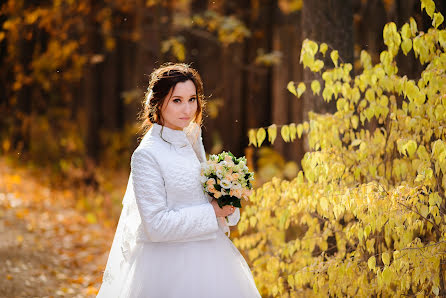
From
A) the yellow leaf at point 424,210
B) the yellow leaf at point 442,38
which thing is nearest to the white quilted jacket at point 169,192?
the yellow leaf at point 424,210

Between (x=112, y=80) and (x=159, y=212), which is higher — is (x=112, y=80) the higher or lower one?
the higher one

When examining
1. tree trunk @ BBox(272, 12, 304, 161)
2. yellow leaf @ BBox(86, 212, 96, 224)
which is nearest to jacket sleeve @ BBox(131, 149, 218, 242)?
yellow leaf @ BBox(86, 212, 96, 224)

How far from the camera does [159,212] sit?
2.58m

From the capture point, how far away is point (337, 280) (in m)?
3.52

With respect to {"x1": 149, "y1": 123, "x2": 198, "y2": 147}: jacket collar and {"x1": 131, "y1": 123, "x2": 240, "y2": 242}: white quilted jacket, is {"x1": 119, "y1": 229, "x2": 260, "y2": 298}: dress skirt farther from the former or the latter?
{"x1": 149, "y1": 123, "x2": 198, "y2": 147}: jacket collar

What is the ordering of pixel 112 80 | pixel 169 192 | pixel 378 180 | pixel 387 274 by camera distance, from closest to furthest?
pixel 169 192, pixel 387 274, pixel 378 180, pixel 112 80

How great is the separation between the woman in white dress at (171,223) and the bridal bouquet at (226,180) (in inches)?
2.8

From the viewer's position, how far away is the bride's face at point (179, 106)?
2773mm

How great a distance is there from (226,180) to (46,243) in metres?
5.02

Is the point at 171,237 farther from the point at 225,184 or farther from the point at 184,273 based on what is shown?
the point at 225,184

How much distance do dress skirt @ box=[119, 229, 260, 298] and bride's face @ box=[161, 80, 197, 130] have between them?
63cm

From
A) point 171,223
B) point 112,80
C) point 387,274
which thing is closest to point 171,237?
point 171,223

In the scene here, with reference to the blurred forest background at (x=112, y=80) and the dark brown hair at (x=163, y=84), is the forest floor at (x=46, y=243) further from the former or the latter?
the dark brown hair at (x=163, y=84)

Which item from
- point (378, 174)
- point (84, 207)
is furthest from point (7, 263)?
point (378, 174)
